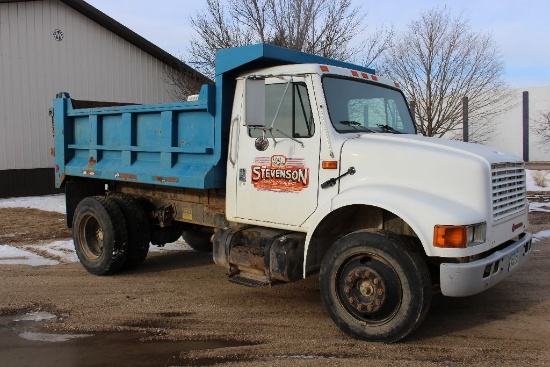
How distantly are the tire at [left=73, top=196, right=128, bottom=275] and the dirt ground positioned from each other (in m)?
0.22

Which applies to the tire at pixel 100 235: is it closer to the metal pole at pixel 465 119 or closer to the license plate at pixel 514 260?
the license plate at pixel 514 260

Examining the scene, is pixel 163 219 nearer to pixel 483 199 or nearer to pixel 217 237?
pixel 217 237

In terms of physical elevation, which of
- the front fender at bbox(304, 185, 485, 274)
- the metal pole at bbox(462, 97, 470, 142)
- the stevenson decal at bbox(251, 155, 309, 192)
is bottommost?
the front fender at bbox(304, 185, 485, 274)

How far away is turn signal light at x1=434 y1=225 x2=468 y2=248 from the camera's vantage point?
4020 millimetres

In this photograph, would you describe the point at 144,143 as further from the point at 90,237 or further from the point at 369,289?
the point at 369,289

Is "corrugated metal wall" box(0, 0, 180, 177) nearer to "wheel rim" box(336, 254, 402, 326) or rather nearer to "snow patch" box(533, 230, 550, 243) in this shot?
"snow patch" box(533, 230, 550, 243)

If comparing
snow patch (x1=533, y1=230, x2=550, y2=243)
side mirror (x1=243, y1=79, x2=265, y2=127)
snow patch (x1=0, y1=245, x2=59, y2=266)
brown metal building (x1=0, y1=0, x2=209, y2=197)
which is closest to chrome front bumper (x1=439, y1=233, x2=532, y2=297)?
side mirror (x1=243, y1=79, x2=265, y2=127)

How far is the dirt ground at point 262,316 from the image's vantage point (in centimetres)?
419

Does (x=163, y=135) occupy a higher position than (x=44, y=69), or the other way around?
(x=44, y=69)

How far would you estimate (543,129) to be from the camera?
3253 cm

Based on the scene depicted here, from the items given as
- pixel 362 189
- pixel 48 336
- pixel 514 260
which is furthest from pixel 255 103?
pixel 48 336

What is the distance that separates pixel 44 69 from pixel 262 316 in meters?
14.1

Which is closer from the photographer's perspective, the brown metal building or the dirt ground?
the dirt ground

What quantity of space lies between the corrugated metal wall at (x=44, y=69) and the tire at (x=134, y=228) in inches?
411
